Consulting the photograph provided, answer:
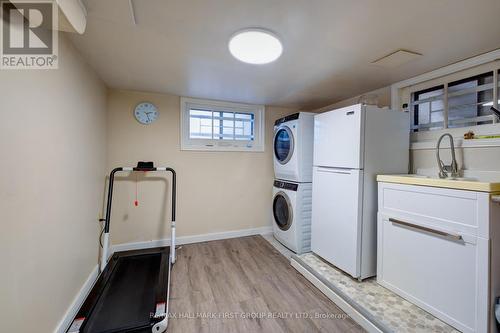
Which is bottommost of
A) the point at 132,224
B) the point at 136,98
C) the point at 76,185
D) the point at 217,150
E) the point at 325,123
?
the point at 132,224

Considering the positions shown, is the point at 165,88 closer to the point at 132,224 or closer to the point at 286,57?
the point at 286,57

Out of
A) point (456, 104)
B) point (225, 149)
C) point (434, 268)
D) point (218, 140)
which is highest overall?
point (456, 104)

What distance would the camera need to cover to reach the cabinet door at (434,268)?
133 centimetres

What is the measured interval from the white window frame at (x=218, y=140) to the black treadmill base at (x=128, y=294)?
150 centimetres

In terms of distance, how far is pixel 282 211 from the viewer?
2.96 meters

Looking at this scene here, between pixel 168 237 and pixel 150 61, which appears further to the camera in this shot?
pixel 168 237

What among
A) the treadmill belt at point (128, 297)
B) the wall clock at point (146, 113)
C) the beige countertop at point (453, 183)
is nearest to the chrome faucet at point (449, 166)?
the beige countertop at point (453, 183)

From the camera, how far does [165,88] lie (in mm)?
2623

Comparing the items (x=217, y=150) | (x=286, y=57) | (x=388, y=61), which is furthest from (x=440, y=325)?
(x=217, y=150)

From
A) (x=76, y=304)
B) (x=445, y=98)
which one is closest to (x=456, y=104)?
(x=445, y=98)

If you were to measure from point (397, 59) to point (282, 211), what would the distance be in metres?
2.11

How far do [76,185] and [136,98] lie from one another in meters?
1.46

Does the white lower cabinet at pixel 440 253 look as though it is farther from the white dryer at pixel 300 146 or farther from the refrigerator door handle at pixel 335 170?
the white dryer at pixel 300 146

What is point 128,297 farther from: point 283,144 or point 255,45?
point 283,144
